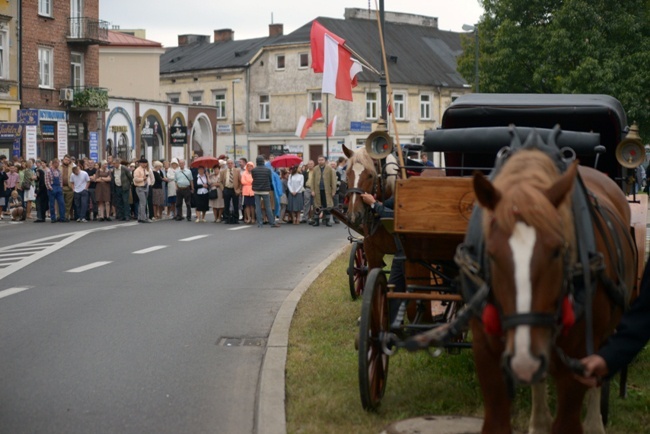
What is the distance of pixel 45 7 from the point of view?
2003 inches

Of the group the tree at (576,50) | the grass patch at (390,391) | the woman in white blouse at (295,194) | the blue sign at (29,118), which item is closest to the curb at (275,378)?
the grass patch at (390,391)

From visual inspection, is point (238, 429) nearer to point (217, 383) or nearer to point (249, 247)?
point (217, 383)

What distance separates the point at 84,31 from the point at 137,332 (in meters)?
43.8

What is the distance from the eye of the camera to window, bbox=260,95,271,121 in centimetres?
8156

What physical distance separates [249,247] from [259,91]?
60.1 m

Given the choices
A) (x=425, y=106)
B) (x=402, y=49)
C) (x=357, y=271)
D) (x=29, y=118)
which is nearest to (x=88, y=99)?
(x=29, y=118)

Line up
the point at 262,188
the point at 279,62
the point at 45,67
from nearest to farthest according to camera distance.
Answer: the point at 262,188
the point at 45,67
the point at 279,62

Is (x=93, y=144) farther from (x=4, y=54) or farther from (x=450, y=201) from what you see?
(x=450, y=201)

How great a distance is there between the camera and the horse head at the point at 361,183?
10.7 m

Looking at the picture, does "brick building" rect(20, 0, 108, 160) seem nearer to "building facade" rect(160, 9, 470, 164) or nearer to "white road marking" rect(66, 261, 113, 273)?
"building facade" rect(160, 9, 470, 164)

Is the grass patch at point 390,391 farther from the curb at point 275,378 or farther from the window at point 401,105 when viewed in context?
the window at point 401,105

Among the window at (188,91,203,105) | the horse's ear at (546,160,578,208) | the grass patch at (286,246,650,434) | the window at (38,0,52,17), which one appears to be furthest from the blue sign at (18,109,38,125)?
the window at (188,91,203,105)

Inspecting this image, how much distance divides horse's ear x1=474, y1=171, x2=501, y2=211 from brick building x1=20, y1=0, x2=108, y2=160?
45.1 metres

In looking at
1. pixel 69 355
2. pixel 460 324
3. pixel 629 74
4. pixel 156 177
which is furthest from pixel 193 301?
pixel 629 74
